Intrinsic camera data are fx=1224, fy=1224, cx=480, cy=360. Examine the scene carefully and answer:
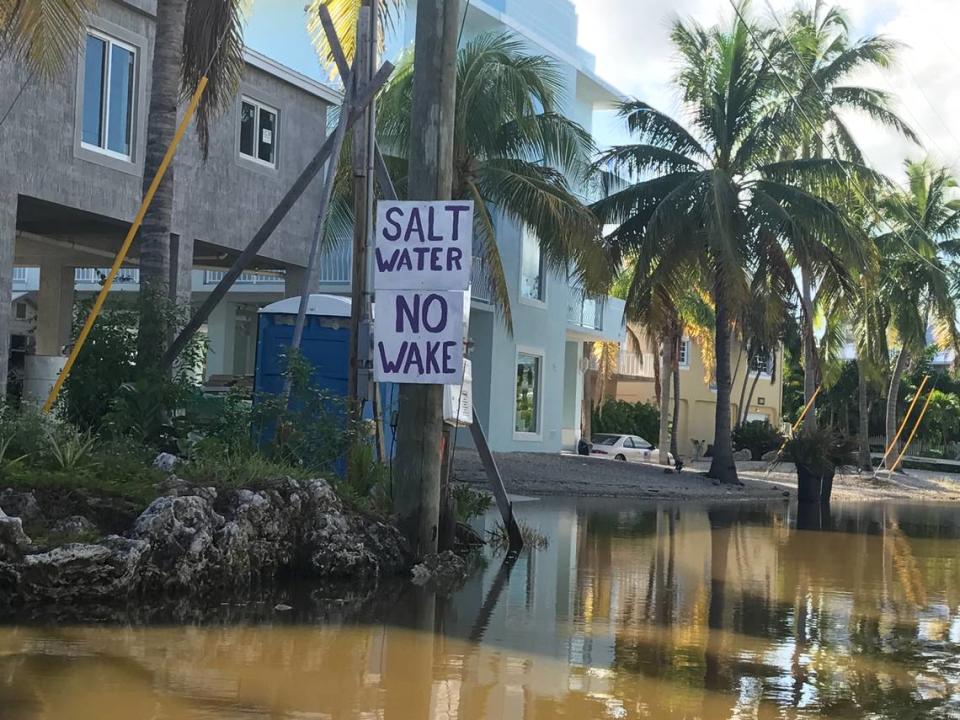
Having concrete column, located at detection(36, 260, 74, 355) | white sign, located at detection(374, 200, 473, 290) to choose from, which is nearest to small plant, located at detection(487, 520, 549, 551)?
white sign, located at detection(374, 200, 473, 290)

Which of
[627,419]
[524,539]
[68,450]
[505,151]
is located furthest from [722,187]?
[627,419]

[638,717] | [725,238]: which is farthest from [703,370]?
[638,717]

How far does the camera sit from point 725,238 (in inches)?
999

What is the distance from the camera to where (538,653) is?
23.5 ft

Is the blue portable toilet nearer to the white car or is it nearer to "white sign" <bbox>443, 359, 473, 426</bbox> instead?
"white sign" <bbox>443, 359, 473, 426</bbox>

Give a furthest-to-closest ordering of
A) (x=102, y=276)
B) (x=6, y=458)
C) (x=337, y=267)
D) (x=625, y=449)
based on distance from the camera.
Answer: (x=625, y=449) → (x=102, y=276) → (x=337, y=267) → (x=6, y=458)

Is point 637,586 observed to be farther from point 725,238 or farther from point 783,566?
point 725,238

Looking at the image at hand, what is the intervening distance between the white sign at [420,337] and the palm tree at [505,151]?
12.7 meters

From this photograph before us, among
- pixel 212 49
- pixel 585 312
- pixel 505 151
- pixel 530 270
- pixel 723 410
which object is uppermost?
pixel 505 151

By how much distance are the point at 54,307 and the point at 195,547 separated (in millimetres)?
14959

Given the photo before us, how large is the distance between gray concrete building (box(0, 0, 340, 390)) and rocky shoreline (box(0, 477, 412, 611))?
6.69 metres

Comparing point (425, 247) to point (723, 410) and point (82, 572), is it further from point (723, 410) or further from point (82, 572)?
point (723, 410)

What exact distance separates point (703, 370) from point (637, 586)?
46320mm

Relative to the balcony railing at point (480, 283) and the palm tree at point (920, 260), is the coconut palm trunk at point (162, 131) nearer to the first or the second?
the balcony railing at point (480, 283)
